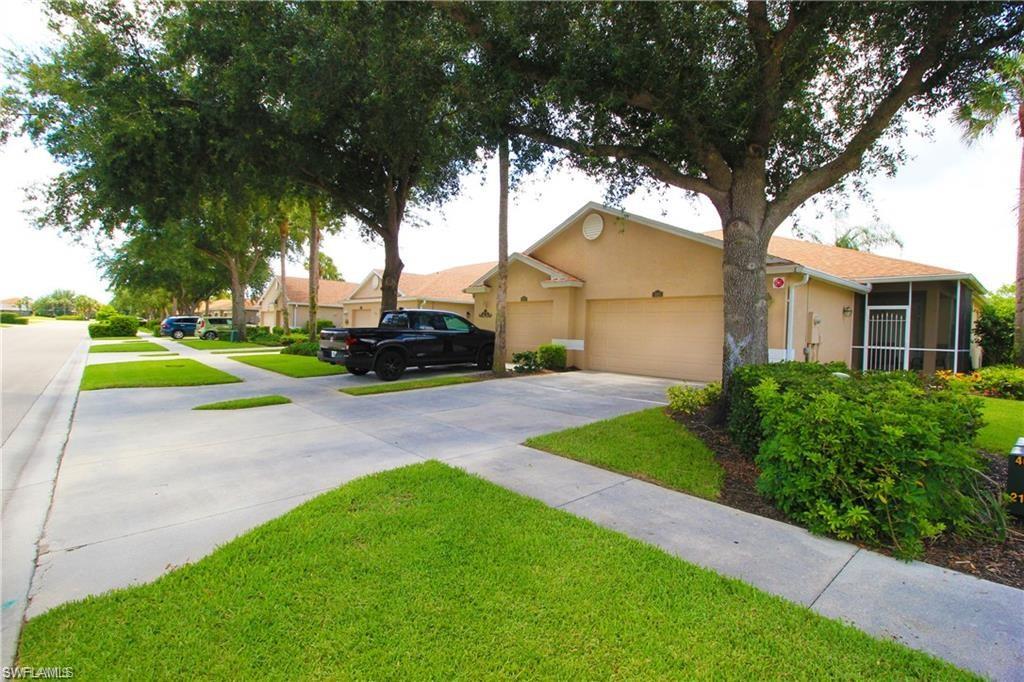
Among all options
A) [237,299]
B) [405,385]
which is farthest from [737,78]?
[237,299]

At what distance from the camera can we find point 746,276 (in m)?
7.51

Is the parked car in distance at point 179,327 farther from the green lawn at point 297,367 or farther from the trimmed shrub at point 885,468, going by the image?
the trimmed shrub at point 885,468

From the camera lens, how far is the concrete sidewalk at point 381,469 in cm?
285

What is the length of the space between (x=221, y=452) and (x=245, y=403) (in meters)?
3.38

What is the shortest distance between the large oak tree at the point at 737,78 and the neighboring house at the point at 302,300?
31745 millimetres

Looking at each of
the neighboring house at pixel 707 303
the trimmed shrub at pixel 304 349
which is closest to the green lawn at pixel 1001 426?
the neighboring house at pixel 707 303

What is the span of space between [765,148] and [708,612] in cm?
735

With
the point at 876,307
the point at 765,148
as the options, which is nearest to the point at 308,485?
the point at 765,148

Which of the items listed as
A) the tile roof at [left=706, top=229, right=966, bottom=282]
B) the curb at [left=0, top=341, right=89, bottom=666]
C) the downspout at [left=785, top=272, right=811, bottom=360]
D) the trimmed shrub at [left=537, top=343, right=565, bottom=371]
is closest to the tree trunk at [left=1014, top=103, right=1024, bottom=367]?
the tile roof at [left=706, top=229, right=966, bottom=282]

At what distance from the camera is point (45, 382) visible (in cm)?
1258

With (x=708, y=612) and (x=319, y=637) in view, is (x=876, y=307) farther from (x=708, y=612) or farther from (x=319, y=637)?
(x=319, y=637)

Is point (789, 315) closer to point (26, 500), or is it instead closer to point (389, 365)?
point (389, 365)

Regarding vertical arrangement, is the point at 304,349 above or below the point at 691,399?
above

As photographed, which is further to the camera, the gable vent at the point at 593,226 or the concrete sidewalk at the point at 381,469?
the gable vent at the point at 593,226
